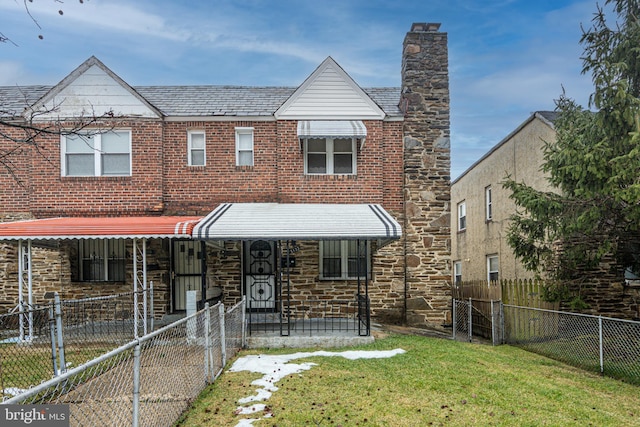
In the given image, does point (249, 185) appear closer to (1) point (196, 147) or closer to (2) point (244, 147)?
(2) point (244, 147)

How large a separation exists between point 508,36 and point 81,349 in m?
15.3

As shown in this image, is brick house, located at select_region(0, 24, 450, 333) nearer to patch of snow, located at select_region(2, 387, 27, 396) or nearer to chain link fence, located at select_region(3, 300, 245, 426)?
chain link fence, located at select_region(3, 300, 245, 426)

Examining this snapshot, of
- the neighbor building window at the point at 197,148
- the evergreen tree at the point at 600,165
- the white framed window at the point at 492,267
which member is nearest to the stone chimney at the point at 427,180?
the evergreen tree at the point at 600,165

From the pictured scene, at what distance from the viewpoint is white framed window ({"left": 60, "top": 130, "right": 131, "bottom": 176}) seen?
15.1 m

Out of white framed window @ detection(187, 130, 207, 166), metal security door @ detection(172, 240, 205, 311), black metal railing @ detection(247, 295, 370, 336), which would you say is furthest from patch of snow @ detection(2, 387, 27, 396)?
white framed window @ detection(187, 130, 207, 166)

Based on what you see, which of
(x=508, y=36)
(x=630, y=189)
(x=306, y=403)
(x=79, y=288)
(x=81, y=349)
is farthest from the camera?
(x=508, y=36)

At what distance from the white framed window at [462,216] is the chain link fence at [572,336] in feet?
38.1

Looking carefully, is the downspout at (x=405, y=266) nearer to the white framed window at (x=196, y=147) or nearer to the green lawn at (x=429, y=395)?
the green lawn at (x=429, y=395)

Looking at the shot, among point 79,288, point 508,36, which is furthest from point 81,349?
point 508,36

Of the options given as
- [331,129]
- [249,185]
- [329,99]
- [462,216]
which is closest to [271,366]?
[249,185]

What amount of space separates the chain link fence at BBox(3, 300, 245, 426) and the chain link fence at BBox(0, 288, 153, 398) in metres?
1.41

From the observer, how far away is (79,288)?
49.6 ft

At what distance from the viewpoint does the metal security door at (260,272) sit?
15.4 meters

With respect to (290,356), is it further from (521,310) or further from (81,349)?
(521,310)
